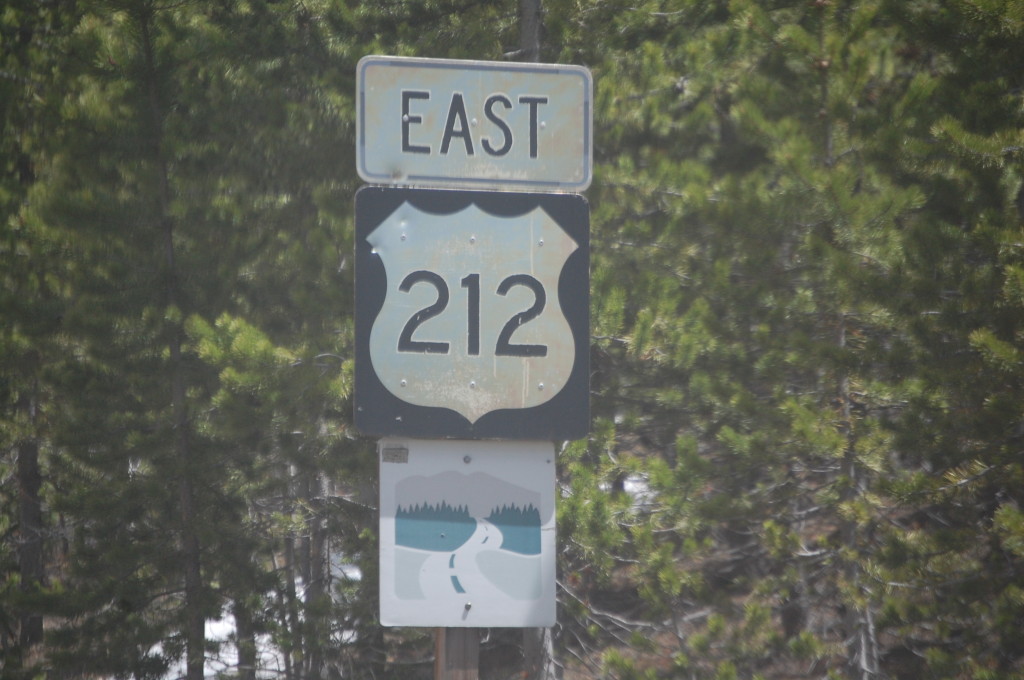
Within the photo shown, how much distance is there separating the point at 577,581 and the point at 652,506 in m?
1.03

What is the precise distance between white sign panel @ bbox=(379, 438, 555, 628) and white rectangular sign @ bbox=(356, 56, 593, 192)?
2.41ft

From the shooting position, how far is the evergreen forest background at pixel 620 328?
19.0 ft

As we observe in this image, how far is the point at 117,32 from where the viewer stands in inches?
294

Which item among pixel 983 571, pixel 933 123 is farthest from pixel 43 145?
pixel 983 571

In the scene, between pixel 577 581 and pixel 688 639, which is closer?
pixel 688 639

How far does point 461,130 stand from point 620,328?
4246 millimetres

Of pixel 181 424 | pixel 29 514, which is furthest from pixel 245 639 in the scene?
pixel 29 514

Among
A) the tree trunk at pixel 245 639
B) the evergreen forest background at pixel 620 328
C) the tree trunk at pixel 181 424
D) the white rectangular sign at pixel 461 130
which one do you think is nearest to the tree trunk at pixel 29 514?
the evergreen forest background at pixel 620 328

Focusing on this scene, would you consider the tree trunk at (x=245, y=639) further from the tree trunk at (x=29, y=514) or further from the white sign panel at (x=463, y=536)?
the white sign panel at (x=463, y=536)

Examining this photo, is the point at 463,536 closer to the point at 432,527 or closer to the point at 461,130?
the point at 432,527

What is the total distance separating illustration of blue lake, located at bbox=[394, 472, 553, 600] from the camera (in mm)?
2742

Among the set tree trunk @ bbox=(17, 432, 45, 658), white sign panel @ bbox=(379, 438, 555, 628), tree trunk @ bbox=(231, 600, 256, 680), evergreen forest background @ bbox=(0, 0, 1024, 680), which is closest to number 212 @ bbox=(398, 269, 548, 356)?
white sign panel @ bbox=(379, 438, 555, 628)

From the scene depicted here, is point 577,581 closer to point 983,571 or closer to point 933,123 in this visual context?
point 983,571

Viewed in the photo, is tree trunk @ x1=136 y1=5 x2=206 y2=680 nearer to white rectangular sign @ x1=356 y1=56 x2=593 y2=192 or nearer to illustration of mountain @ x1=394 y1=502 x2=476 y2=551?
white rectangular sign @ x1=356 y1=56 x2=593 y2=192
